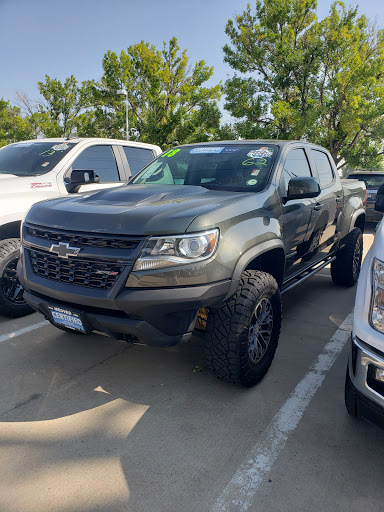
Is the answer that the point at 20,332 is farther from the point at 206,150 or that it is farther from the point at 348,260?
the point at 348,260

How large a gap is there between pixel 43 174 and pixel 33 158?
467 millimetres

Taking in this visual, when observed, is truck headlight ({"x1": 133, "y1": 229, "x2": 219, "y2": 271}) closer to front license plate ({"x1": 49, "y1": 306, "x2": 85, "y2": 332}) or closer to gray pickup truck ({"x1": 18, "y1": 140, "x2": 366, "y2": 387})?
gray pickup truck ({"x1": 18, "y1": 140, "x2": 366, "y2": 387})

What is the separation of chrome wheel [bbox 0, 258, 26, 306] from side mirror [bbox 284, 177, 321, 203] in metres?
2.74

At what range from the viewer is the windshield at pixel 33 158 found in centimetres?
468

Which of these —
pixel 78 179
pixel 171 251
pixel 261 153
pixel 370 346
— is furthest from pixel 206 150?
pixel 370 346

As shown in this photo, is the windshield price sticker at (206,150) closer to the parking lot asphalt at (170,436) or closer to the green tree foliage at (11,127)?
the parking lot asphalt at (170,436)

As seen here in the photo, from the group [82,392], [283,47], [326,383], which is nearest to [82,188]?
[82,392]

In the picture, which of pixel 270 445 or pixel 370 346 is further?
pixel 270 445

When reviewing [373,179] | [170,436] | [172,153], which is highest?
[172,153]

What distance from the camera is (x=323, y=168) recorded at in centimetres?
460

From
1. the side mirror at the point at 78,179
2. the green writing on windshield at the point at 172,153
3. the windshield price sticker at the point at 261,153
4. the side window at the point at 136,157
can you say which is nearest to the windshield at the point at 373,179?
the side window at the point at 136,157

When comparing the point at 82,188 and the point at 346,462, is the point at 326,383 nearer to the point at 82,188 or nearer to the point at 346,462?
the point at 346,462

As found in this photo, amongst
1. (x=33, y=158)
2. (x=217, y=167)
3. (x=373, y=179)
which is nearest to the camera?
(x=217, y=167)

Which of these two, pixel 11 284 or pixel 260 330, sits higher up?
pixel 11 284
